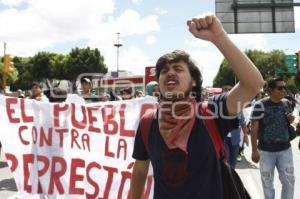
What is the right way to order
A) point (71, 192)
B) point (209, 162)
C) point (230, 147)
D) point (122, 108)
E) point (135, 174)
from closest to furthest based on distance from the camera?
point (209, 162) < point (135, 174) < point (71, 192) < point (122, 108) < point (230, 147)

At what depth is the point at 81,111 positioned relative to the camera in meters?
5.59

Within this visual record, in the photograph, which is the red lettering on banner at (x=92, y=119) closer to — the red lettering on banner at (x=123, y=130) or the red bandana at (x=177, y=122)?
the red lettering on banner at (x=123, y=130)

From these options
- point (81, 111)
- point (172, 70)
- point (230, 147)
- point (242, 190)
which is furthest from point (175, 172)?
point (230, 147)

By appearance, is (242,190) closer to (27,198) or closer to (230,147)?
(27,198)

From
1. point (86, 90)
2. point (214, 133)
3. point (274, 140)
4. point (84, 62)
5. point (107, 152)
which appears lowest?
point (107, 152)

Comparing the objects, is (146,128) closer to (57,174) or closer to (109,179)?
(109,179)

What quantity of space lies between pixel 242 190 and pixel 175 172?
33cm

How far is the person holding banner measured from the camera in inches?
85.8

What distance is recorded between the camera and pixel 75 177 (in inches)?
205

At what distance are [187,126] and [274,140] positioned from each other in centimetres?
331

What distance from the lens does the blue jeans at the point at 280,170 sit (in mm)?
5309

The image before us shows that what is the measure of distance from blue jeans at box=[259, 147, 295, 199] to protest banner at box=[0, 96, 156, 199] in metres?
1.34

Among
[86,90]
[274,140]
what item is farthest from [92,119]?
[274,140]

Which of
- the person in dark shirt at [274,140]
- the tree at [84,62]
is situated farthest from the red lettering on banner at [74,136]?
the tree at [84,62]
